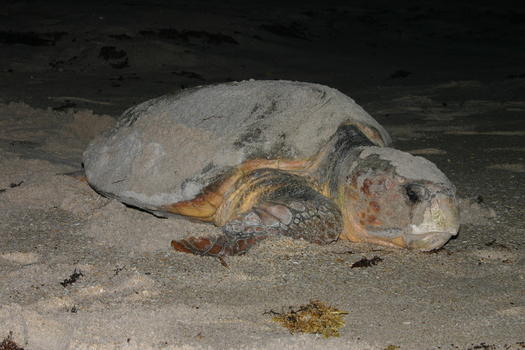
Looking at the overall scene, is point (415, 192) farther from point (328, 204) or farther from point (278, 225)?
point (278, 225)

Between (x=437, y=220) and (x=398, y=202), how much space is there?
0.20 m

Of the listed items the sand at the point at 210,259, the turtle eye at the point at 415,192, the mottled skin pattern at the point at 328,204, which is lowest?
the sand at the point at 210,259

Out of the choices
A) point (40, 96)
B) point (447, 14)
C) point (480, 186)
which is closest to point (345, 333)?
point (480, 186)

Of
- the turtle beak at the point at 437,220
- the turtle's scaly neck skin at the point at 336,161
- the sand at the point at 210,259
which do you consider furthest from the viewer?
the turtle's scaly neck skin at the point at 336,161

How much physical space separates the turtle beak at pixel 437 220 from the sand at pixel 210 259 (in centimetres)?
14

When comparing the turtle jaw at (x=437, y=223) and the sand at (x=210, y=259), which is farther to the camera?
the turtle jaw at (x=437, y=223)

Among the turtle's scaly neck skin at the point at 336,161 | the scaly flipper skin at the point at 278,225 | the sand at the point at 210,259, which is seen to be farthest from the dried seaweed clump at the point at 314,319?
the turtle's scaly neck skin at the point at 336,161

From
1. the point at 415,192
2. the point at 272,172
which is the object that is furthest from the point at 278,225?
the point at 415,192

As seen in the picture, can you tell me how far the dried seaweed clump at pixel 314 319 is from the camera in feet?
5.86

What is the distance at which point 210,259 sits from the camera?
242cm

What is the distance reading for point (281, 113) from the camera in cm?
295

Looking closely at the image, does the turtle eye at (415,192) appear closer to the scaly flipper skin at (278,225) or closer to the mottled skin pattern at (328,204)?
the mottled skin pattern at (328,204)

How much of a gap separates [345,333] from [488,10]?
68.6 ft

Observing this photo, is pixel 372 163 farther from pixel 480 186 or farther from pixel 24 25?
pixel 24 25
